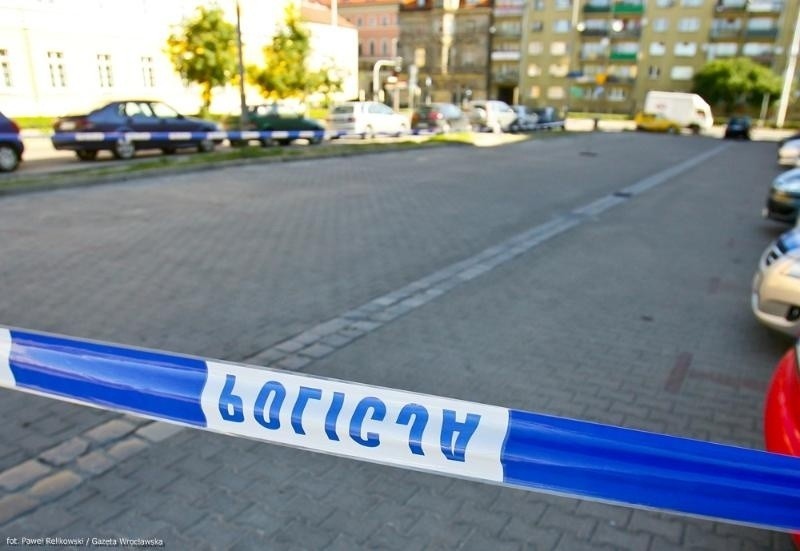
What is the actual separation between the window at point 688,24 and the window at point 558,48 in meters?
13.0

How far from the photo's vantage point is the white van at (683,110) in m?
42.4

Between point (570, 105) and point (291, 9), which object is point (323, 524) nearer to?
point (291, 9)

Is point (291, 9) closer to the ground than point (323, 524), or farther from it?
farther from it

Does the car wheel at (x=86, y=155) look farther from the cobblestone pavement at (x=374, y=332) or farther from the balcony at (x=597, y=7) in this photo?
the balcony at (x=597, y=7)

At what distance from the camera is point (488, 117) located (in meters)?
31.7

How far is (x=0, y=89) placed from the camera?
91.5 ft

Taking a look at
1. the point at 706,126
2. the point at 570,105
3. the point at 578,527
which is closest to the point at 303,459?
the point at 578,527

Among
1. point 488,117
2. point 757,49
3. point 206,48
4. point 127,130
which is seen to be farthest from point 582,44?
point 127,130

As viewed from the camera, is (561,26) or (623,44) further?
(561,26)

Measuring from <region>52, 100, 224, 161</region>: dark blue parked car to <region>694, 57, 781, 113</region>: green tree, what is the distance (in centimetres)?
6001

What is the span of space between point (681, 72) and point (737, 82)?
10279 mm

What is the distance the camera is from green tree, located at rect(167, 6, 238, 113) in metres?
27.6

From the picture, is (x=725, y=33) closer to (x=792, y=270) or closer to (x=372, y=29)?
(x=372, y=29)

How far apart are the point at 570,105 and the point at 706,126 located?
32635 mm
